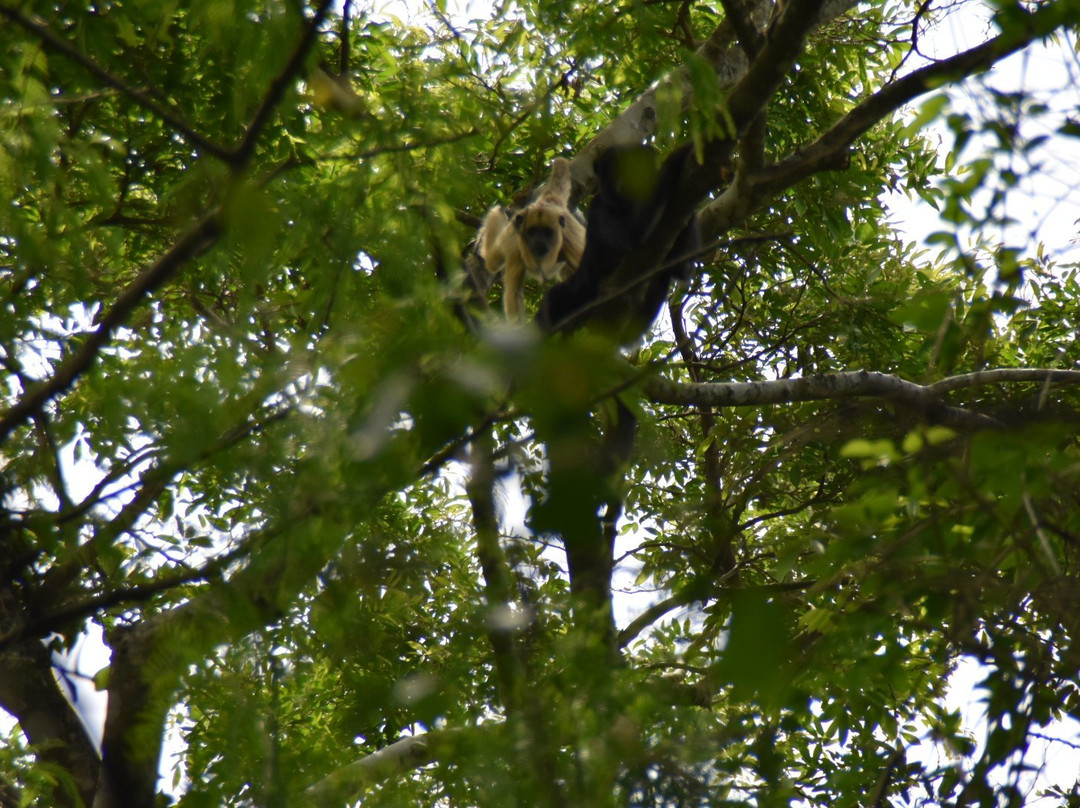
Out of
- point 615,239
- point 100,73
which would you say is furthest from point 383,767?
point 615,239

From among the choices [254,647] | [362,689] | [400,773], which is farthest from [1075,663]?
[400,773]

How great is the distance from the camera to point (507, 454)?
55.0 inches

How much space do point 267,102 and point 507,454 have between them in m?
0.75

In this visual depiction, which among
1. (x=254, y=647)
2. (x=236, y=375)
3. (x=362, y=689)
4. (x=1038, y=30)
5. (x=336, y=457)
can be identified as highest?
(x=1038, y=30)

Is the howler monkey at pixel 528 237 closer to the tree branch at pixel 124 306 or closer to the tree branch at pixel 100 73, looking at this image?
the tree branch at pixel 124 306

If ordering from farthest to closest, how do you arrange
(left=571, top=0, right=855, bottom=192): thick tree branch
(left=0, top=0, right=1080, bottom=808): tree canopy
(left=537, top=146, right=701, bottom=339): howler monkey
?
1. (left=571, top=0, right=855, bottom=192): thick tree branch
2. (left=537, top=146, right=701, bottom=339): howler monkey
3. (left=0, top=0, right=1080, bottom=808): tree canopy

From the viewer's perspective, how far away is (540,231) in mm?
5512

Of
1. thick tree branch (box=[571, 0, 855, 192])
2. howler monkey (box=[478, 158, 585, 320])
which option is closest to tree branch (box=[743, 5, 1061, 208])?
thick tree branch (box=[571, 0, 855, 192])

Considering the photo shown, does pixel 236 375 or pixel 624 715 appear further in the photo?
pixel 624 715

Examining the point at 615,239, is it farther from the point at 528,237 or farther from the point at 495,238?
the point at 495,238

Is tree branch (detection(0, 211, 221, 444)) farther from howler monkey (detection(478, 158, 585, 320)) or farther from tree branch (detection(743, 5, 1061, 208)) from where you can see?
howler monkey (detection(478, 158, 585, 320))

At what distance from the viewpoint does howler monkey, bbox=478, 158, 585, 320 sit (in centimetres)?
536

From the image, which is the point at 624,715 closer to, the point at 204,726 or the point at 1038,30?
the point at 1038,30

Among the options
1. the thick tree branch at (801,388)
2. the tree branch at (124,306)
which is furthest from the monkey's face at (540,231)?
the tree branch at (124,306)
